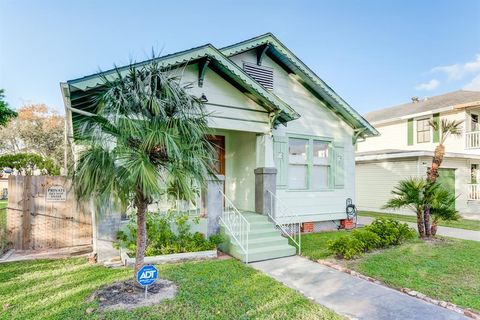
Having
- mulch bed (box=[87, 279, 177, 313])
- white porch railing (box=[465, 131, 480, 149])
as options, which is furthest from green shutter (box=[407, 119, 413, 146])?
mulch bed (box=[87, 279, 177, 313])

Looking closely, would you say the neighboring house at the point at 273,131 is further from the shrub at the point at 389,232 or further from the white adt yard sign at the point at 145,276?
the white adt yard sign at the point at 145,276

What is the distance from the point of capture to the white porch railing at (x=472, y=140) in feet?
54.9

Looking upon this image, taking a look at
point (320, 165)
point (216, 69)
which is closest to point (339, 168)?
point (320, 165)

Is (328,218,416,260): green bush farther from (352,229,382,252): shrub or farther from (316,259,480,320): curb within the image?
(316,259,480,320): curb

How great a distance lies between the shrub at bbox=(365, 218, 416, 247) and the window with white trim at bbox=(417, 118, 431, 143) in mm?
12831

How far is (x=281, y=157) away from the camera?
30.8ft

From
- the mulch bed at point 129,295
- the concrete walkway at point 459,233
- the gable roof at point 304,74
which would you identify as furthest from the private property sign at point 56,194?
the concrete walkway at point 459,233

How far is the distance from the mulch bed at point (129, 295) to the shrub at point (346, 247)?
3870 mm

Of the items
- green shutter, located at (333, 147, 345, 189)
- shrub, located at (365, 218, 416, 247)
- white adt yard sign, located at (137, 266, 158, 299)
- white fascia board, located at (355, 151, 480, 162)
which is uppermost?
white fascia board, located at (355, 151, 480, 162)

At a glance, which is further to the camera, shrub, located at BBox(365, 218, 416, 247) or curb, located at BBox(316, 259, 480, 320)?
shrub, located at BBox(365, 218, 416, 247)

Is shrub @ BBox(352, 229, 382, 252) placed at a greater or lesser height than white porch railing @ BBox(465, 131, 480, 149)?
lesser

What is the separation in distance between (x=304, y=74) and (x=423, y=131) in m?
13.0

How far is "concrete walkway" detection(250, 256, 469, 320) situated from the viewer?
4062mm

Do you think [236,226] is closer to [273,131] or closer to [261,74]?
[273,131]
